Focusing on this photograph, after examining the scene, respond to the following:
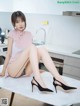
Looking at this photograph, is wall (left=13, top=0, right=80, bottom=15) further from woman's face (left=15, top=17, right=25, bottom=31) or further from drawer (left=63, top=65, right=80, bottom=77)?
woman's face (left=15, top=17, right=25, bottom=31)

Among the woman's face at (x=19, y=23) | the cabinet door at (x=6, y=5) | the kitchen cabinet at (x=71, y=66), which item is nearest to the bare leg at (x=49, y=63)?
the woman's face at (x=19, y=23)

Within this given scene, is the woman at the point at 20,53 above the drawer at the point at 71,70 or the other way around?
above

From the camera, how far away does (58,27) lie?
3.80m

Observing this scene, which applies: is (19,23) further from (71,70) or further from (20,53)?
(71,70)

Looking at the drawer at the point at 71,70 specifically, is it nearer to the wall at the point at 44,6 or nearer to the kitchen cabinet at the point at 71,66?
the kitchen cabinet at the point at 71,66

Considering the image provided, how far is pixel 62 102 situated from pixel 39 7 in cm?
210

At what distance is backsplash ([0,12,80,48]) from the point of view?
3627 millimetres

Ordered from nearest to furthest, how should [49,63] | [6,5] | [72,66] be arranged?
[49,63]
[72,66]
[6,5]

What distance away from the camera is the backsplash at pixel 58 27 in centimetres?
363

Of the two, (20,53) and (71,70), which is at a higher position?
(20,53)

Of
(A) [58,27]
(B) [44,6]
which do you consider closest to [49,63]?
(B) [44,6]

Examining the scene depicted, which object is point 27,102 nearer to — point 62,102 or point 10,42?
point 10,42

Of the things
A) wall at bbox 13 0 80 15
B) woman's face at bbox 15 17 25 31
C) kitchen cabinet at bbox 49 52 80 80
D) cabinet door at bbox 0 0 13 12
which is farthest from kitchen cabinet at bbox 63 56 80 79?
cabinet door at bbox 0 0 13 12

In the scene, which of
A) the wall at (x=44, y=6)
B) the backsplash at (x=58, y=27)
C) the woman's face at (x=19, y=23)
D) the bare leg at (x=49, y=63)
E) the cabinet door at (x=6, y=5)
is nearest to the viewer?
the bare leg at (x=49, y=63)
